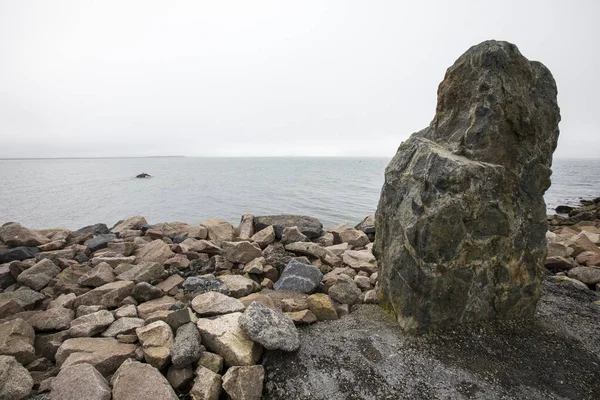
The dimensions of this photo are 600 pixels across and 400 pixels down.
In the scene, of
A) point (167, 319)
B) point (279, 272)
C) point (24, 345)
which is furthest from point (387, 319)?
point (24, 345)

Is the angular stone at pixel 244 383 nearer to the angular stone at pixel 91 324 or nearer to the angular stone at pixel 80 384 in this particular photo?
the angular stone at pixel 80 384

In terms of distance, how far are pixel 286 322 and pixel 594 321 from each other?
16.2 ft

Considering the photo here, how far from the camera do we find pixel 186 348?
3.80 meters

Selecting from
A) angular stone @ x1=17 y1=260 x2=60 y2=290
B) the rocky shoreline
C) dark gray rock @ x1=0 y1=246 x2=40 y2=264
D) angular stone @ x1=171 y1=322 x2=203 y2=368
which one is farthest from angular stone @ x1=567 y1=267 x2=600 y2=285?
dark gray rock @ x1=0 y1=246 x2=40 y2=264

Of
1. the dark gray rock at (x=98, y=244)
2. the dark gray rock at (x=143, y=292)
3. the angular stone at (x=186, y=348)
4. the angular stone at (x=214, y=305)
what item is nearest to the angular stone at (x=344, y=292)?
the angular stone at (x=214, y=305)

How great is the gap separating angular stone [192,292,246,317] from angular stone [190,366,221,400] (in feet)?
3.64

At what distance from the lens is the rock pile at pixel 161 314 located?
3.55m

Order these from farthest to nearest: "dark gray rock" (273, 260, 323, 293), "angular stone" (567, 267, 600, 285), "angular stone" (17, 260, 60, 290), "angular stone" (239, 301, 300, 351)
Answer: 1. "angular stone" (567, 267, 600, 285)
2. "angular stone" (17, 260, 60, 290)
3. "dark gray rock" (273, 260, 323, 293)
4. "angular stone" (239, 301, 300, 351)

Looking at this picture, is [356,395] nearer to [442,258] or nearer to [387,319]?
[387,319]

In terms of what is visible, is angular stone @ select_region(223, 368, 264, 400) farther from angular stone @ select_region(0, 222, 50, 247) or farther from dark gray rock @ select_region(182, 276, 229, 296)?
angular stone @ select_region(0, 222, 50, 247)

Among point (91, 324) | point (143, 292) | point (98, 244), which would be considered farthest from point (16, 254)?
point (91, 324)

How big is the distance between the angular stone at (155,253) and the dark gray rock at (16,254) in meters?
3.34

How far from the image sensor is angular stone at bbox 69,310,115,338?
452 cm

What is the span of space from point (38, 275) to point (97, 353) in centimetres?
409
